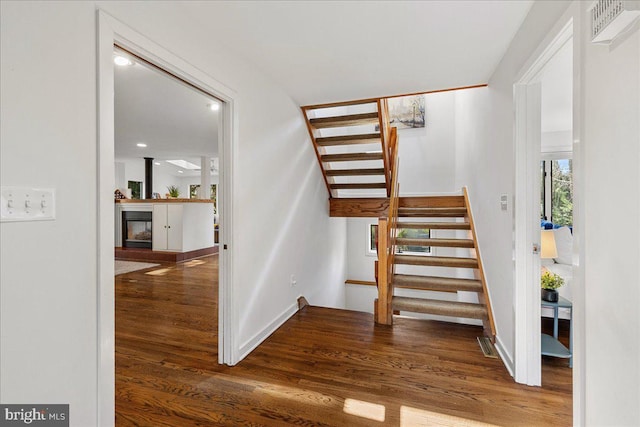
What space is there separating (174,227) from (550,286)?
6.20 meters

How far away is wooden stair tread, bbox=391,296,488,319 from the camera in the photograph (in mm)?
2785

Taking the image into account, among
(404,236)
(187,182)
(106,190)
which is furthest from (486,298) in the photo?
(187,182)

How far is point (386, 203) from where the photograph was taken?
4.35m

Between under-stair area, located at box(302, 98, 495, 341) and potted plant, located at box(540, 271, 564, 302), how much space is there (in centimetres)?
46

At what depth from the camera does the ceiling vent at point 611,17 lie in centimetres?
89

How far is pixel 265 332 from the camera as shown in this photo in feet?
8.72

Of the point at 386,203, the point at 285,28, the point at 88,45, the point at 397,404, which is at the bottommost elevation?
the point at 397,404

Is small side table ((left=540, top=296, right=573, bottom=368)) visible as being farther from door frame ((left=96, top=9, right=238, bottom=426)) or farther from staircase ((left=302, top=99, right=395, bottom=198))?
Result: door frame ((left=96, top=9, right=238, bottom=426))

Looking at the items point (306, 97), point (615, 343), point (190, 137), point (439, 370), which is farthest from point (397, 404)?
point (190, 137)

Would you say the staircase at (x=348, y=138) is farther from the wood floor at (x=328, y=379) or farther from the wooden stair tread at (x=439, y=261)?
the wood floor at (x=328, y=379)

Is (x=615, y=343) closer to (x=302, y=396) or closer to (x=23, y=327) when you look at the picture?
(x=302, y=396)

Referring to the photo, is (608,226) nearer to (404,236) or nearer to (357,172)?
(357,172)

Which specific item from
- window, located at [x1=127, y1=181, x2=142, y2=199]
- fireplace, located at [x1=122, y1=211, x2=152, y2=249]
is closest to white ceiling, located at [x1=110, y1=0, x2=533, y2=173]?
fireplace, located at [x1=122, y1=211, x2=152, y2=249]

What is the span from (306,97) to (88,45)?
85.9 inches
